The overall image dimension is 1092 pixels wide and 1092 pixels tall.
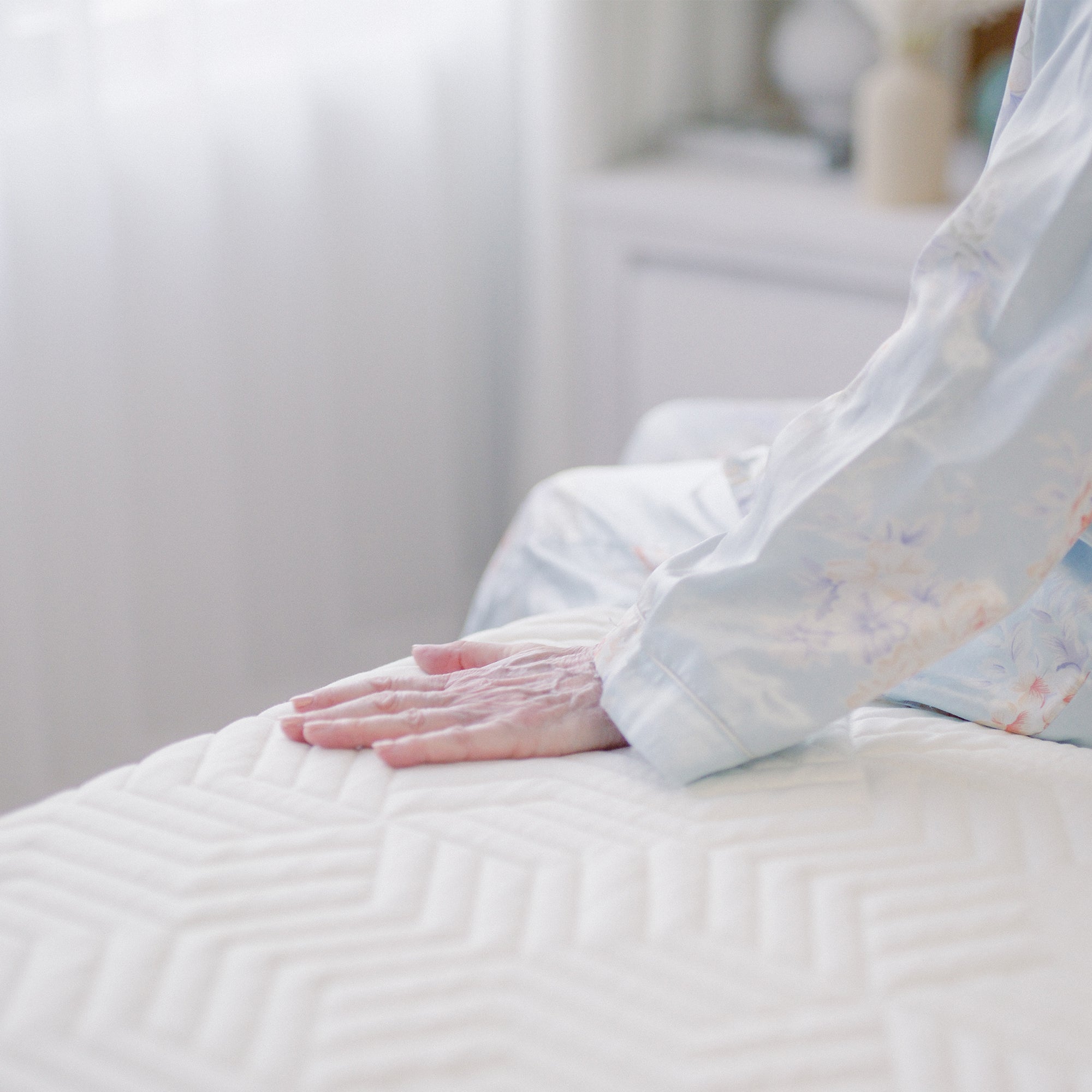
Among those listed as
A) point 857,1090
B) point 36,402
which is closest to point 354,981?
point 857,1090

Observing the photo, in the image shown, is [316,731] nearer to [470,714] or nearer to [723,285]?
[470,714]

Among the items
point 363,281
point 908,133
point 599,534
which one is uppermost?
point 908,133

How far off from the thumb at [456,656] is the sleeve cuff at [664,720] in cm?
10

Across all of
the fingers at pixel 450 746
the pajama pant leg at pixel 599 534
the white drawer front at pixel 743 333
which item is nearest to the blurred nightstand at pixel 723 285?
the white drawer front at pixel 743 333

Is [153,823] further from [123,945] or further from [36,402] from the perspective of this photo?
[36,402]

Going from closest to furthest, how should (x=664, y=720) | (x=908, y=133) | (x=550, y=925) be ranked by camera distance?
(x=550, y=925), (x=664, y=720), (x=908, y=133)

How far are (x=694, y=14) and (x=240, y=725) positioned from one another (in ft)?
5.14

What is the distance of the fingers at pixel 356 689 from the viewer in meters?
0.74

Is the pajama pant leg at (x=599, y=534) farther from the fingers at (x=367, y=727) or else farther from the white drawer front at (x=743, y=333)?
the white drawer front at (x=743, y=333)

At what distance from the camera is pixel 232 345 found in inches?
65.0

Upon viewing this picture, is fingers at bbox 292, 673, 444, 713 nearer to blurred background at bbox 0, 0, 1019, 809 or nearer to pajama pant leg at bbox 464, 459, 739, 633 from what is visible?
pajama pant leg at bbox 464, 459, 739, 633

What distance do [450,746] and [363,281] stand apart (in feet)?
3.92

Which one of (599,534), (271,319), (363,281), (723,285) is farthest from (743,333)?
(599,534)

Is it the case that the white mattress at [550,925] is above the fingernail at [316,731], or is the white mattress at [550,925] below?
below
